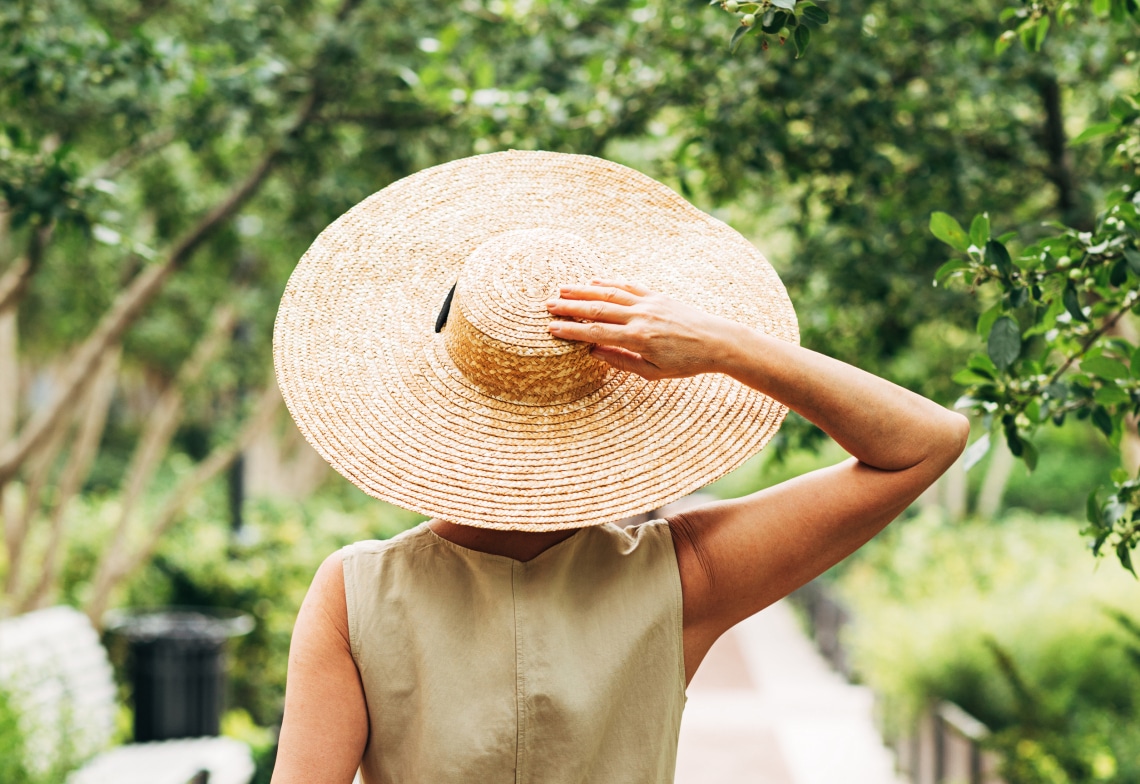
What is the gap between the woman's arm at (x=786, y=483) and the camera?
1.43m

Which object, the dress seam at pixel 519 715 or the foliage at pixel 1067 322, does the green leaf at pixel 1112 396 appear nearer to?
the foliage at pixel 1067 322

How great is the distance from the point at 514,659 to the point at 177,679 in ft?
17.2

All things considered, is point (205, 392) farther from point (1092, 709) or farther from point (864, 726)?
point (1092, 709)

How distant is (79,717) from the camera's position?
201 inches

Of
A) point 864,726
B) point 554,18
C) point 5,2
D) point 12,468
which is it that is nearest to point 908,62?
point 554,18

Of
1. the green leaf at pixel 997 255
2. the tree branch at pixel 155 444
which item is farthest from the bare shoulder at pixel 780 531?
the tree branch at pixel 155 444

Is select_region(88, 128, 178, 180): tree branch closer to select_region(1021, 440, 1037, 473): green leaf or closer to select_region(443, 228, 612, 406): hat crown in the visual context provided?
select_region(443, 228, 612, 406): hat crown

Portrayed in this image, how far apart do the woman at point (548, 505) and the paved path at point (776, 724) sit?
5828 mm

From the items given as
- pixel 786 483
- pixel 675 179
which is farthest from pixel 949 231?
pixel 675 179

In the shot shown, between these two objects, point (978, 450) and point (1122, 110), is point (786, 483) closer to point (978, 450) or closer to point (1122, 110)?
point (978, 450)

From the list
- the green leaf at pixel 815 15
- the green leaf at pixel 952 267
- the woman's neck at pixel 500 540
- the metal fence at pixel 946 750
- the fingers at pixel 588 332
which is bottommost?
the metal fence at pixel 946 750

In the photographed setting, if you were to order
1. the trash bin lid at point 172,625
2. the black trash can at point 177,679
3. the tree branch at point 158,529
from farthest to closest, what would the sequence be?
the tree branch at point 158,529 → the trash bin lid at point 172,625 → the black trash can at point 177,679

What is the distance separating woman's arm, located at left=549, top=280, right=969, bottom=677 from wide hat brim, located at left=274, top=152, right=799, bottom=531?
106mm

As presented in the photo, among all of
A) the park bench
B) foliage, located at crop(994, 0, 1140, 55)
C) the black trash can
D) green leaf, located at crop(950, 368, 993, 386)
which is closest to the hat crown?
green leaf, located at crop(950, 368, 993, 386)
